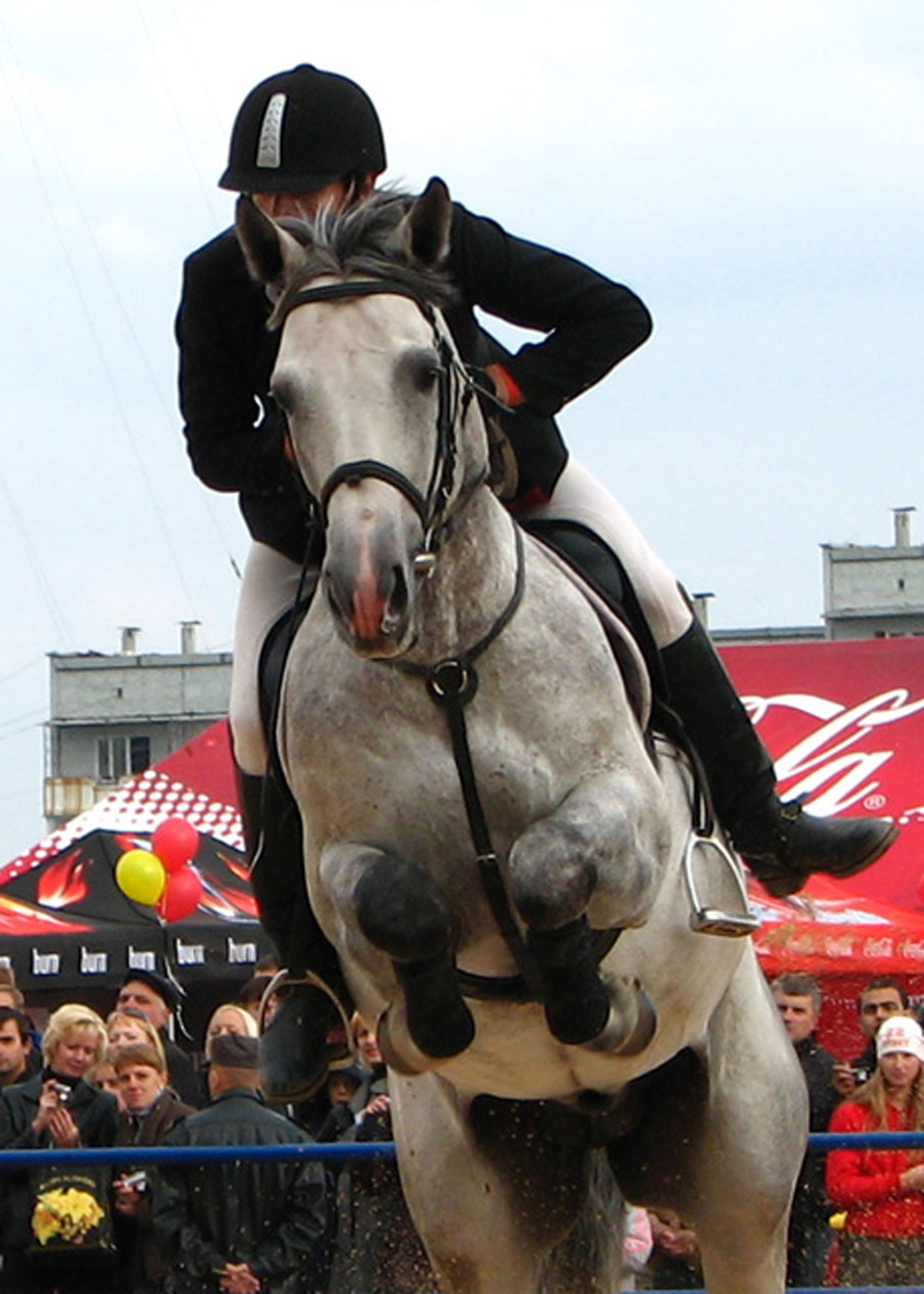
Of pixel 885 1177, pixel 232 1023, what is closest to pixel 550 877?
pixel 885 1177

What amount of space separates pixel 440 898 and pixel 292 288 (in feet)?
4.41

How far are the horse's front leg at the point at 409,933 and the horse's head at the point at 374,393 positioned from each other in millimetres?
587

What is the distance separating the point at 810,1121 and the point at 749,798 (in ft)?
9.46

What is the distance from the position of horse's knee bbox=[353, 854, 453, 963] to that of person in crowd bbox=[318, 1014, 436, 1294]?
394 centimetres

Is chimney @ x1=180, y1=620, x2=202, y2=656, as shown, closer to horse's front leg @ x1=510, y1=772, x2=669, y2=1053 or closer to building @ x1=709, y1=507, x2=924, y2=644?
building @ x1=709, y1=507, x2=924, y2=644

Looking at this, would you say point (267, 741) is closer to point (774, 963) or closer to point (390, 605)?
point (390, 605)

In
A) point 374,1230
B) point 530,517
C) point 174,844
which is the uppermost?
point 530,517

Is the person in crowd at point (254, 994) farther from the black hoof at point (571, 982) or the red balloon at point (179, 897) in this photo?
the red balloon at point (179, 897)

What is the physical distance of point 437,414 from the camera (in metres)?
4.76

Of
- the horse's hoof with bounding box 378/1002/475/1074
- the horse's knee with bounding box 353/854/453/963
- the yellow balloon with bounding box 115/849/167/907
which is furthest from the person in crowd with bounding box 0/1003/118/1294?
the yellow balloon with bounding box 115/849/167/907

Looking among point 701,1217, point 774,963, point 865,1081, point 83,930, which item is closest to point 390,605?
point 701,1217

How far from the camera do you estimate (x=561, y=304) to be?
541 centimetres

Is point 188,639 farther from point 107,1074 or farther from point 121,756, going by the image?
point 107,1074

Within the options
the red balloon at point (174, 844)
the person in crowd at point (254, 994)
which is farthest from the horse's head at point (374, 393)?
the red balloon at point (174, 844)
